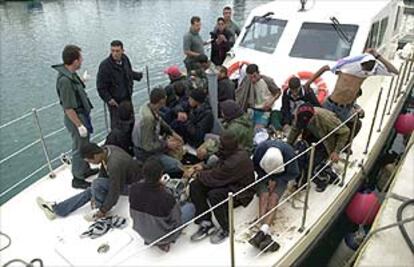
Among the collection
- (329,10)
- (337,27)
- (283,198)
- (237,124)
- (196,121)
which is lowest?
(283,198)

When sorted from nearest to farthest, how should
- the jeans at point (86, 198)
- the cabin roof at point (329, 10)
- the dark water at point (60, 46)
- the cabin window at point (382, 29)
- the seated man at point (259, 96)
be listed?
the jeans at point (86, 198)
the seated man at point (259, 96)
the cabin roof at point (329, 10)
the cabin window at point (382, 29)
the dark water at point (60, 46)

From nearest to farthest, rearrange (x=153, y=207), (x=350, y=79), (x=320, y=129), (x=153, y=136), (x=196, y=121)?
1. (x=153, y=207)
2. (x=320, y=129)
3. (x=153, y=136)
4. (x=350, y=79)
5. (x=196, y=121)

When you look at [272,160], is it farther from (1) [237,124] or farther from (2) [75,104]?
(2) [75,104]

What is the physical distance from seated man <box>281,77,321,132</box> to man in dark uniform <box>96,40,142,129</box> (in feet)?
7.37

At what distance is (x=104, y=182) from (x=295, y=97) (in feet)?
8.64

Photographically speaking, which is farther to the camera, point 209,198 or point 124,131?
point 124,131

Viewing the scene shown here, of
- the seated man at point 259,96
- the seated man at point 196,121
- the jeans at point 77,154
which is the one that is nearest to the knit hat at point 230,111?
the seated man at point 196,121

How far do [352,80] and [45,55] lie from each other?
48.8 feet

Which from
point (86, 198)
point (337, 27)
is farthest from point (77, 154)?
point (337, 27)

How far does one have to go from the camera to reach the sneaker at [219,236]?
4.02 meters

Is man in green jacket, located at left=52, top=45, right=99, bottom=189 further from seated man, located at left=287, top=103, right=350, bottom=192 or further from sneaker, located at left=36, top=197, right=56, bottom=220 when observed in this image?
seated man, located at left=287, top=103, right=350, bottom=192

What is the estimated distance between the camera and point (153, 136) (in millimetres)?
4719

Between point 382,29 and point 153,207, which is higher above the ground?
point 382,29

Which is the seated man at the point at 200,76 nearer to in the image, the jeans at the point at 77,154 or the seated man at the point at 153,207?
the jeans at the point at 77,154
